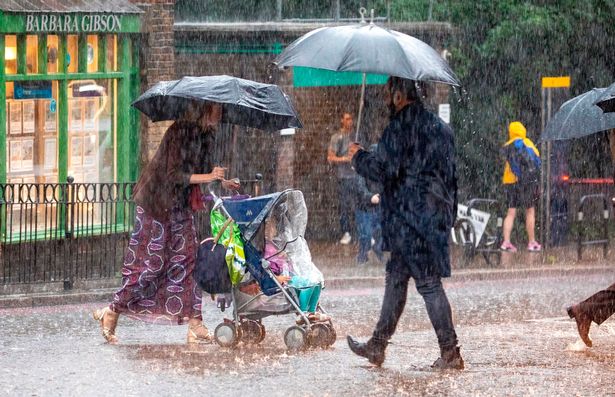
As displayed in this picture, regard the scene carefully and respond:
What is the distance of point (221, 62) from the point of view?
67.7 ft

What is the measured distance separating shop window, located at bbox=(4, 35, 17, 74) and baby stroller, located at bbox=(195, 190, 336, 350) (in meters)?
6.03

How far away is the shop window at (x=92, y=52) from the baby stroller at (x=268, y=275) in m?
6.80

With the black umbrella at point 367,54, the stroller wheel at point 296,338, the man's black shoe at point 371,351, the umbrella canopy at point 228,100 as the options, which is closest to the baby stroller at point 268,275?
the stroller wheel at point 296,338

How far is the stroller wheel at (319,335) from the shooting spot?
10891mm

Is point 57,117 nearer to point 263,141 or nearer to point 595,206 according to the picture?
point 263,141

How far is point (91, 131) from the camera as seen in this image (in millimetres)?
17703

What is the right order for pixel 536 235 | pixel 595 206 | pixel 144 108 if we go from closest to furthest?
pixel 144 108
pixel 595 206
pixel 536 235

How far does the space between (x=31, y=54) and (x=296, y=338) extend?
707cm

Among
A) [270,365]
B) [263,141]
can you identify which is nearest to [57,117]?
Answer: [263,141]

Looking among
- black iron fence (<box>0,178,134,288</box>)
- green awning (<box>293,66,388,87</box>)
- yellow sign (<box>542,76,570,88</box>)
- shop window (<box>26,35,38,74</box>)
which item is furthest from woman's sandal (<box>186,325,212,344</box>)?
green awning (<box>293,66,388,87</box>)

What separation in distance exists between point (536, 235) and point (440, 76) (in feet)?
41.6

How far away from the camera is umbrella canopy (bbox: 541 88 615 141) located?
1123cm

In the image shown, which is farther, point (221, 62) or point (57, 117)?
point (221, 62)

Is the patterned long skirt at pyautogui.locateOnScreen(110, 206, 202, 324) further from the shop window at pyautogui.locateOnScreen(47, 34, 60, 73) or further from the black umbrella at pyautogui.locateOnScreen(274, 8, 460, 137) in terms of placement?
the shop window at pyautogui.locateOnScreen(47, 34, 60, 73)
